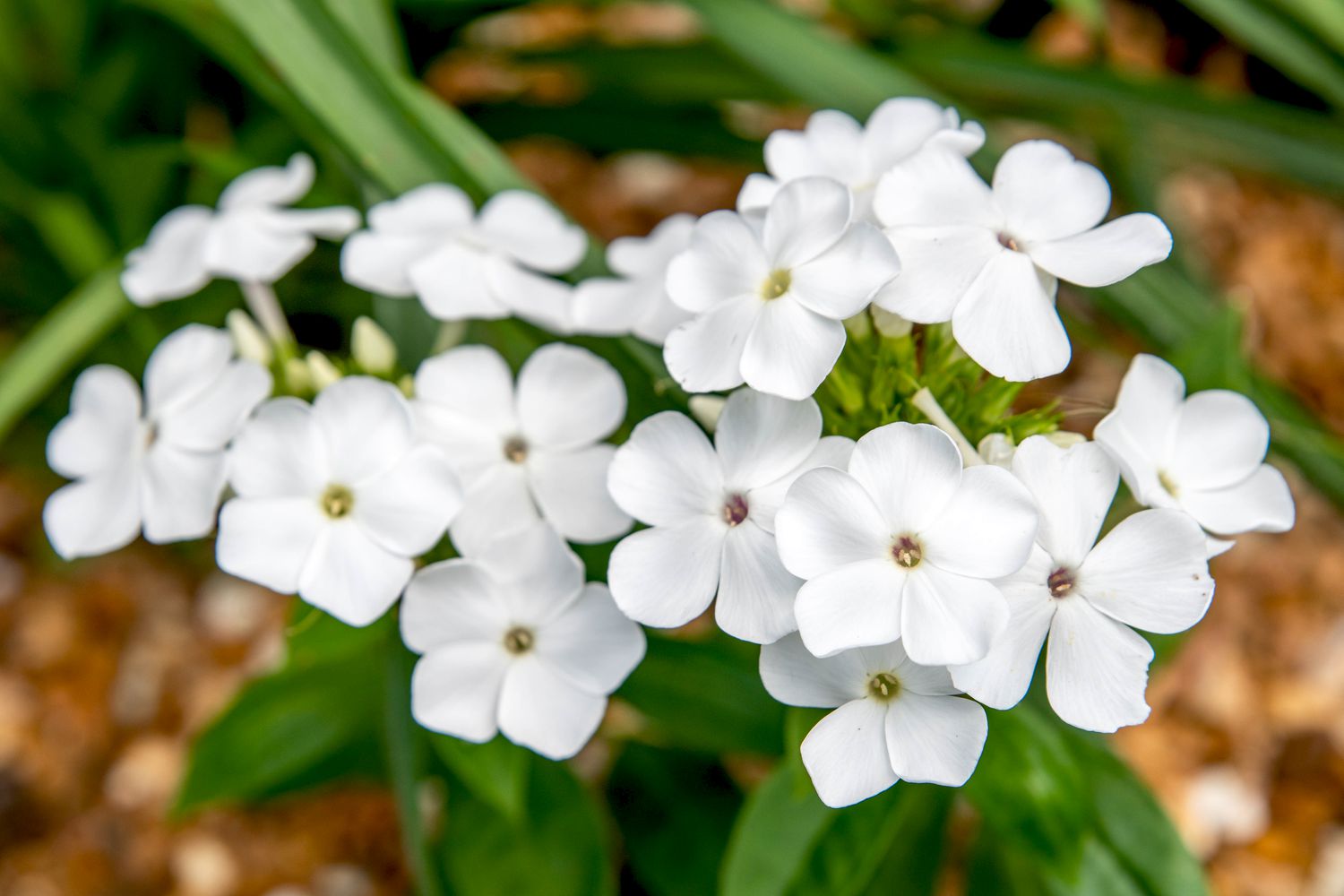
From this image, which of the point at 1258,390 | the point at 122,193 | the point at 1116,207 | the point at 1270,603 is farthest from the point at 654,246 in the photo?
the point at 1270,603

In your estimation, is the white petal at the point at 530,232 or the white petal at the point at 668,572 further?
the white petal at the point at 530,232

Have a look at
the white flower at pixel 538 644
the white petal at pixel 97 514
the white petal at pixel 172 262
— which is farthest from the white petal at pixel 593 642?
the white petal at pixel 172 262

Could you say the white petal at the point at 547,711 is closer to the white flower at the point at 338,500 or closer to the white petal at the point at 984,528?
the white flower at the point at 338,500

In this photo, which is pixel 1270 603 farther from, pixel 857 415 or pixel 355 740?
pixel 355 740

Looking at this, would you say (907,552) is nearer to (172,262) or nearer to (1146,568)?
(1146,568)

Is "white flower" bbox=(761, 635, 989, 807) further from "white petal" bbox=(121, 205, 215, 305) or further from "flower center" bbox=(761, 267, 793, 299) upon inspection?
"white petal" bbox=(121, 205, 215, 305)

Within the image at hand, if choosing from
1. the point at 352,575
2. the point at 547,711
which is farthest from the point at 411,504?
the point at 547,711
